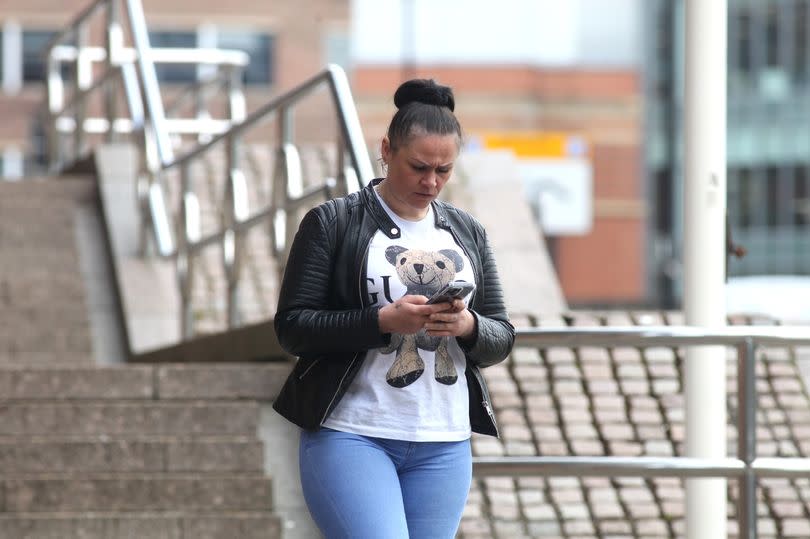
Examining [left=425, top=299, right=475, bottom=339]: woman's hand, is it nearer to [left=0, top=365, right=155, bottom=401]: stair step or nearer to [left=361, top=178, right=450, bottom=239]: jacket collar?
[left=361, top=178, right=450, bottom=239]: jacket collar

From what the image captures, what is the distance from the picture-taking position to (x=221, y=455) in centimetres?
704

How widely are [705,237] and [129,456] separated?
239cm

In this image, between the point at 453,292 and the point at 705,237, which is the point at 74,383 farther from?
the point at 453,292

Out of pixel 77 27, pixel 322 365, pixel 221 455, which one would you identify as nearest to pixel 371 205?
pixel 322 365

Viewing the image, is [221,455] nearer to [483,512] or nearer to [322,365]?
[483,512]

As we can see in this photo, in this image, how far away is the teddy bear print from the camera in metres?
3.96

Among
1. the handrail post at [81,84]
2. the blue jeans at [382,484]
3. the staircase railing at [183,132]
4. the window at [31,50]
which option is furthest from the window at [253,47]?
the blue jeans at [382,484]

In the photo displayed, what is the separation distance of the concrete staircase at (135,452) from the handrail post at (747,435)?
1.89 metres

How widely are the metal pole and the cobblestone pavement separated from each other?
495mm

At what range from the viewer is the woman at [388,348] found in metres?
3.90

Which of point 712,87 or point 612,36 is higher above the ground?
point 712,87

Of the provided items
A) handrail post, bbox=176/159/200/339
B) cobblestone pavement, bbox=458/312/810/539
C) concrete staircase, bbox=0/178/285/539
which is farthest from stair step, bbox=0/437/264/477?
handrail post, bbox=176/159/200/339

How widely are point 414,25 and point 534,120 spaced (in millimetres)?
5305

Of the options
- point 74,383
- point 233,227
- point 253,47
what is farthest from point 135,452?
point 253,47
